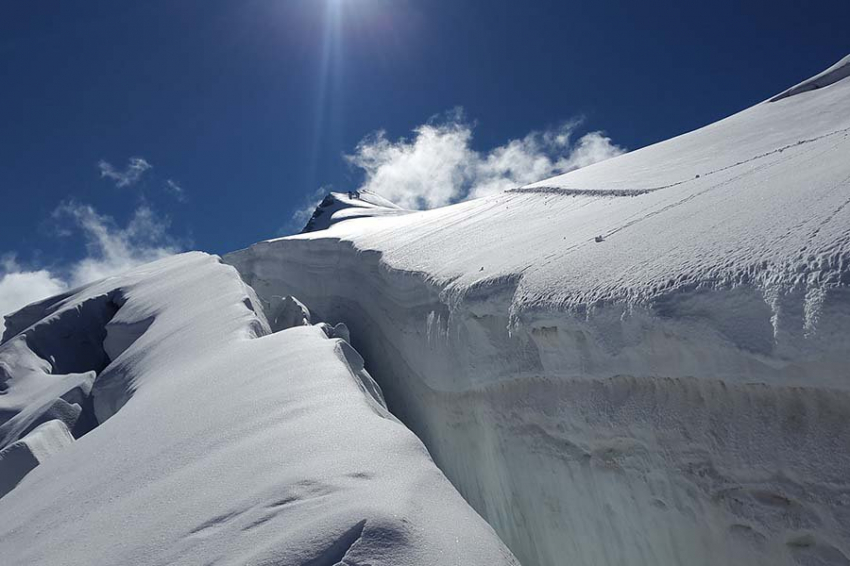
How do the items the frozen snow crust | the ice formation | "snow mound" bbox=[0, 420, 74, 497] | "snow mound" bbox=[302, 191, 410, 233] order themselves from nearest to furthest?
the ice formation → the frozen snow crust → "snow mound" bbox=[0, 420, 74, 497] → "snow mound" bbox=[302, 191, 410, 233]

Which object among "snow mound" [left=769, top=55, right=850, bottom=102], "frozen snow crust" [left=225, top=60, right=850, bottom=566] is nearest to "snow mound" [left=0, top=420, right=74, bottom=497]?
"frozen snow crust" [left=225, top=60, right=850, bottom=566]

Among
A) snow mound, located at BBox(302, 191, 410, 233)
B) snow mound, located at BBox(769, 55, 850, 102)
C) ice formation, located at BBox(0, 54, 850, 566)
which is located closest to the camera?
ice formation, located at BBox(0, 54, 850, 566)

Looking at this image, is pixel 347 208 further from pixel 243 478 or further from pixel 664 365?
pixel 243 478

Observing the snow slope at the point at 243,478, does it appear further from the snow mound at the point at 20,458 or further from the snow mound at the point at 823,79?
the snow mound at the point at 823,79

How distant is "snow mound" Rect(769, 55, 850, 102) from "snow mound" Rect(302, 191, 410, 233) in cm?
992

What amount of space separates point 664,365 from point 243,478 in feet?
4.48

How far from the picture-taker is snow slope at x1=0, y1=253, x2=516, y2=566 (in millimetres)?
1229

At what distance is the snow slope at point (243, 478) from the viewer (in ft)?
4.03

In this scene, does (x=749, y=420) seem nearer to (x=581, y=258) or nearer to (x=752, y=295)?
(x=752, y=295)

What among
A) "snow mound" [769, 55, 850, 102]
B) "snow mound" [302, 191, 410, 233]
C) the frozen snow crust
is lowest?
the frozen snow crust

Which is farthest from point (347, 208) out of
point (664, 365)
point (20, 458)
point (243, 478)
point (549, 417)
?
point (243, 478)

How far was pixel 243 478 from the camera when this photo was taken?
5.19 feet

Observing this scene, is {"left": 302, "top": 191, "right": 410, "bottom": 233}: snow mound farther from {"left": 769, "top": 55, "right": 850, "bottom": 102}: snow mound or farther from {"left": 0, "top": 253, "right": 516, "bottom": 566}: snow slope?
{"left": 0, "top": 253, "right": 516, "bottom": 566}: snow slope

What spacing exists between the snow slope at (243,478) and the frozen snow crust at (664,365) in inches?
29.9
